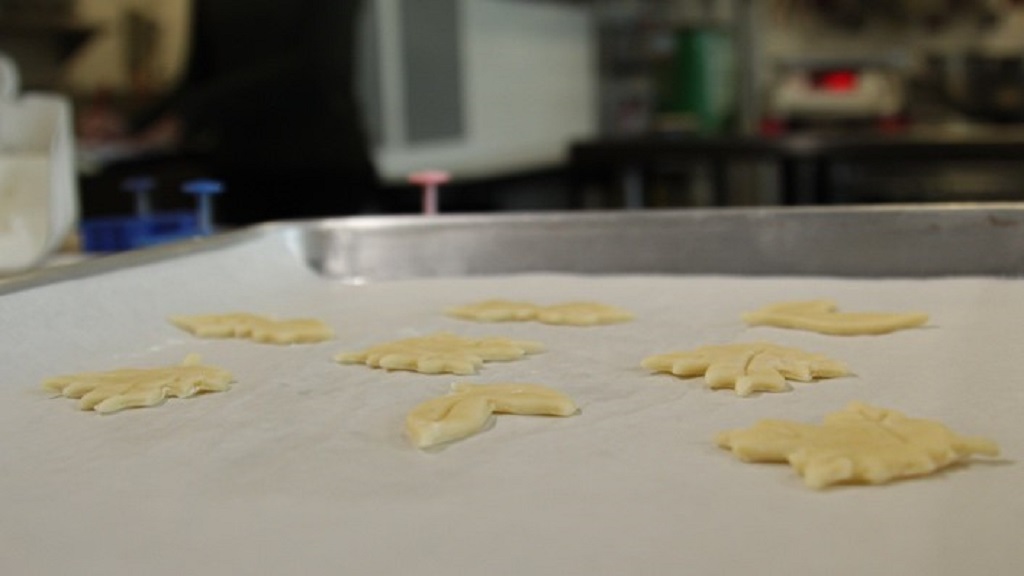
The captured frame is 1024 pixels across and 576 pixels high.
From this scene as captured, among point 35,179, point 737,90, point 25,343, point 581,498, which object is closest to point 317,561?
point 581,498

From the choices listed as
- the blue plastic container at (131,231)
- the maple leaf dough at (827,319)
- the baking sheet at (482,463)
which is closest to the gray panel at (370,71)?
the blue plastic container at (131,231)

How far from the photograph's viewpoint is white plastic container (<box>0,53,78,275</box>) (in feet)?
6.87

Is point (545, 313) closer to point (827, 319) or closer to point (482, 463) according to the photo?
point (827, 319)

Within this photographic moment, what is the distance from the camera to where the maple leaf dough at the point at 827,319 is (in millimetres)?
1330

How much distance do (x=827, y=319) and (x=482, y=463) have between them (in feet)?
2.01

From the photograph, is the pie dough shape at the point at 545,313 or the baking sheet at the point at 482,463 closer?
the baking sheet at the point at 482,463

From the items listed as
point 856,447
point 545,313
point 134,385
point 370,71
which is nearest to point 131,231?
point 370,71

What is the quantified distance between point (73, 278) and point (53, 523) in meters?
0.69

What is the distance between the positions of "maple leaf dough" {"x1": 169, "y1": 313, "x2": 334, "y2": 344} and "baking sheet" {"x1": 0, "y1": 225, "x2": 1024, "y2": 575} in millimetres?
20

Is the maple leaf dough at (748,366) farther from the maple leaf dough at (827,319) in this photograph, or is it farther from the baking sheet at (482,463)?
the maple leaf dough at (827,319)

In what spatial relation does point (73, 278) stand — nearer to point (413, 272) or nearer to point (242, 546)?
point (413, 272)

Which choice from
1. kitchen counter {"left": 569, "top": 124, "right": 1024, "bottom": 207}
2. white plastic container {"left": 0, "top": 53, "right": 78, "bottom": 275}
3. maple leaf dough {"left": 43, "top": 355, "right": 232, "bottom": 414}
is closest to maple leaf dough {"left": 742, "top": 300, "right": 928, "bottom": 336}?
maple leaf dough {"left": 43, "top": 355, "right": 232, "bottom": 414}

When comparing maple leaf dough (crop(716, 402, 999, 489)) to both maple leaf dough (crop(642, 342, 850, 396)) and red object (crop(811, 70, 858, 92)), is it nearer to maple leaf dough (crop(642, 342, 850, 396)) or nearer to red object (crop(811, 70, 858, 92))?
maple leaf dough (crop(642, 342, 850, 396))

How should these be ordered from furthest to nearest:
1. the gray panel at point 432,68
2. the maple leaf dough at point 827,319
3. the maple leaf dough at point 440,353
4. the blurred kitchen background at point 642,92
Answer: the blurred kitchen background at point 642,92, the gray panel at point 432,68, the maple leaf dough at point 827,319, the maple leaf dough at point 440,353
